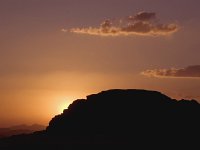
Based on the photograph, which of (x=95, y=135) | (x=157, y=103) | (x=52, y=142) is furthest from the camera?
(x=157, y=103)

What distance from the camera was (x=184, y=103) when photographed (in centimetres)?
10812

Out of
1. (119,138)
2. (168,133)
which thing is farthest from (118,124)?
(168,133)

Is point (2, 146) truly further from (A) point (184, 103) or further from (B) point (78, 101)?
(A) point (184, 103)

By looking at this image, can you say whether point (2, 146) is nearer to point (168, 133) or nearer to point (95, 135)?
point (95, 135)

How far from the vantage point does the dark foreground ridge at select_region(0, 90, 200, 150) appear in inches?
3735

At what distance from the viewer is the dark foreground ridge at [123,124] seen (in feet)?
311

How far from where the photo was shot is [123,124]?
102062 millimetres

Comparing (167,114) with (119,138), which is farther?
(167,114)

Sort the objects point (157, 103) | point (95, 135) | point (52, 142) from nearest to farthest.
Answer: point (52, 142) → point (95, 135) → point (157, 103)

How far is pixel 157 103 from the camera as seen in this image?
347ft

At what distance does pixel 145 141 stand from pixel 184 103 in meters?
18.4

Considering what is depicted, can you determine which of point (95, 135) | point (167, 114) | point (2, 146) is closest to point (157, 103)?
point (167, 114)

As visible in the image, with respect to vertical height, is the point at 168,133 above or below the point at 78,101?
below

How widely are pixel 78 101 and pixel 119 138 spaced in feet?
63.4
